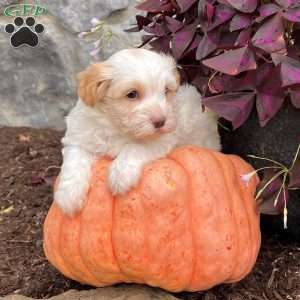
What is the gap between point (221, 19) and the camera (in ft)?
8.19

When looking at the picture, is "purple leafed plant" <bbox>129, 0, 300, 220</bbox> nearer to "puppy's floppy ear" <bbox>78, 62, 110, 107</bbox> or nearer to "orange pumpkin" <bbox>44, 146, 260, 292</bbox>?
"orange pumpkin" <bbox>44, 146, 260, 292</bbox>

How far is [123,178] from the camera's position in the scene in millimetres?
2383

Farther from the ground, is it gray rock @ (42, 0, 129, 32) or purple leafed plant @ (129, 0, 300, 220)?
purple leafed plant @ (129, 0, 300, 220)

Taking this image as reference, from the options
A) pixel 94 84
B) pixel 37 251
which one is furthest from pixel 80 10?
pixel 37 251

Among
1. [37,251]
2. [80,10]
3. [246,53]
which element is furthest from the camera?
[80,10]

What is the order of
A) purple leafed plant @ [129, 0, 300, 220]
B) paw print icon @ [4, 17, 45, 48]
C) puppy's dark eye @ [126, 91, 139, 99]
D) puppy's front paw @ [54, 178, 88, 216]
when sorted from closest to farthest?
purple leafed plant @ [129, 0, 300, 220]
puppy's front paw @ [54, 178, 88, 216]
puppy's dark eye @ [126, 91, 139, 99]
paw print icon @ [4, 17, 45, 48]

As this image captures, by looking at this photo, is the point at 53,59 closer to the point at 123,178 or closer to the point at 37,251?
the point at 37,251

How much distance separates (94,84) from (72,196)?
46 cm

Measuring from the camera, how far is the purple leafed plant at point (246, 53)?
7.54 ft

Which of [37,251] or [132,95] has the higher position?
[132,95]

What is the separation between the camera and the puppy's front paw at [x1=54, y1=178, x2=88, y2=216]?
2461mm

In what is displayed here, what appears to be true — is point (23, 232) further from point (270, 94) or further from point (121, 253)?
point (270, 94)

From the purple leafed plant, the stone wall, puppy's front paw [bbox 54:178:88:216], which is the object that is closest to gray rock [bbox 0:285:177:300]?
puppy's front paw [bbox 54:178:88:216]

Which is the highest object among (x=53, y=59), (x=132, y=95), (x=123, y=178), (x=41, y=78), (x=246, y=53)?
(x=246, y=53)
